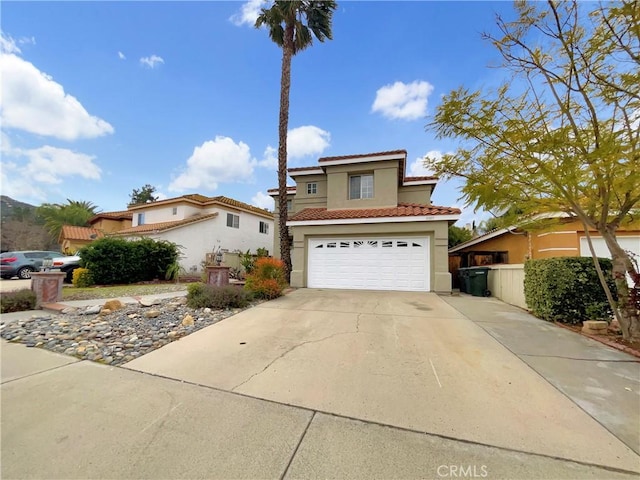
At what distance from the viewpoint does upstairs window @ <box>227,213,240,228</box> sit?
2092 centimetres

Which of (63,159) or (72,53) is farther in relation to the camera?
(63,159)

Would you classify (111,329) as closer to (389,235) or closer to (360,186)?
(389,235)

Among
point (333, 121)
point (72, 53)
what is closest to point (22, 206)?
point (72, 53)

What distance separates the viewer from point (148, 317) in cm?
609

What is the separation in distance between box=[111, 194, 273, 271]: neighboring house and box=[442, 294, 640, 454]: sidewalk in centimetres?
1674

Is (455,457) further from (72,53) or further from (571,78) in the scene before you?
(72,53)

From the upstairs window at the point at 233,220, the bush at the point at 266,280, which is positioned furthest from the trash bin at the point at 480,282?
the upstairs window at the point at 233,220

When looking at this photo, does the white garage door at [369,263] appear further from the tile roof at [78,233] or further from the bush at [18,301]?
the tile roof at [78,233]

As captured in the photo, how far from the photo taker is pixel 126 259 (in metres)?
13.4

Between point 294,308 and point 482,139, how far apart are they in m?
5.86

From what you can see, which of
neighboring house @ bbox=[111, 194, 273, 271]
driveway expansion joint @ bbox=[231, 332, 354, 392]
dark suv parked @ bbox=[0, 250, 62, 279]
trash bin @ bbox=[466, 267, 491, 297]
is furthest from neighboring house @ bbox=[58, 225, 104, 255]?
trash bin @ bbox=[466, 267, 491, 297]

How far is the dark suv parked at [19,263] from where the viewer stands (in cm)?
1521

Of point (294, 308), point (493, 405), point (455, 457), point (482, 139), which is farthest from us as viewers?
point (294, 308)

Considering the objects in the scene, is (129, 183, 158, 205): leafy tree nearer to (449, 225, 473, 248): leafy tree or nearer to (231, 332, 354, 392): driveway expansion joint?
(449, 225, 473, 248): leafy tree
